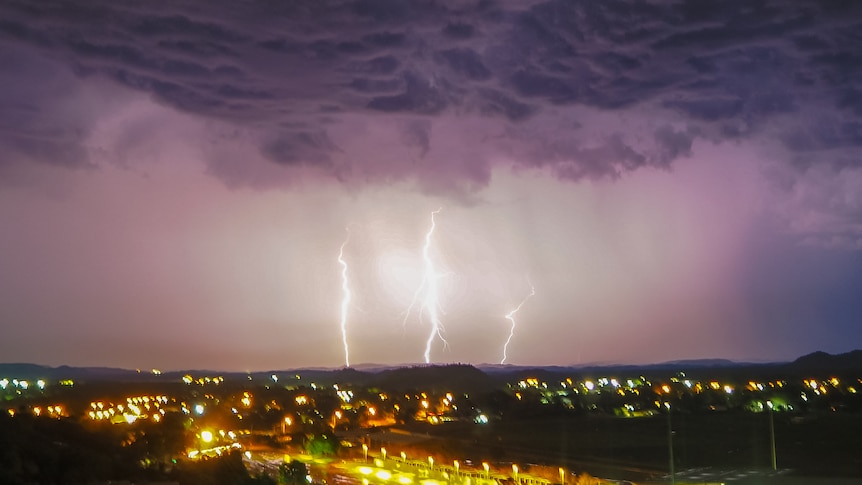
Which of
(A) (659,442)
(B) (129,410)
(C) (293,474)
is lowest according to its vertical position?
(A) (659,442)

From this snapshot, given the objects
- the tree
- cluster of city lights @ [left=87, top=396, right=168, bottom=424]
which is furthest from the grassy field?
cluster of city lights @ [left=87, top=396, right=168, bottom=424]

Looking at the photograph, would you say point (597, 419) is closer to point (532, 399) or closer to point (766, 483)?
point (532, 399)

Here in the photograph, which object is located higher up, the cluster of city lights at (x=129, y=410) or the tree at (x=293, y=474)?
the cluster of city lights at (x=129, y=410)

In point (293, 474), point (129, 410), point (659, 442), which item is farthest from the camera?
point (129, 410)

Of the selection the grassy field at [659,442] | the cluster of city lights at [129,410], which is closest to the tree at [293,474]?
the grassy field at [659,442]

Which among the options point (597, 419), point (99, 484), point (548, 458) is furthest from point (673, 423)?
point (99, 484)

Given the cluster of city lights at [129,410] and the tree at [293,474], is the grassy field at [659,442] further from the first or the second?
the cluster of city lights at [129,410]

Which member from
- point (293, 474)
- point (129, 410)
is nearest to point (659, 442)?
point (293, 474)

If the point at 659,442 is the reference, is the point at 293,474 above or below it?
above

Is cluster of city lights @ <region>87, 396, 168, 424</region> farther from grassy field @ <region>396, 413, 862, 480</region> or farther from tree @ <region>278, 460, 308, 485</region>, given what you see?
tree @ <region>278, 460, 308, 485</region>

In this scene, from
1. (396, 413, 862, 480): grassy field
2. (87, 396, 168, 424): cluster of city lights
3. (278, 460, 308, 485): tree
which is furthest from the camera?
(87, 396, 168, 424): cluster of city lights

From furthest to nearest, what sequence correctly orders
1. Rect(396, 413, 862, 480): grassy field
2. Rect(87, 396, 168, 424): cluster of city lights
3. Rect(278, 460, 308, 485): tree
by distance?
Rect(87, 396, 168, 424): cluster of city lights → Rect(396, 413, 862, 480): grassy field → Rect(278, 460, 308, 485): tree

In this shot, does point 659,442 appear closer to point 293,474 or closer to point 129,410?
point 293,474
